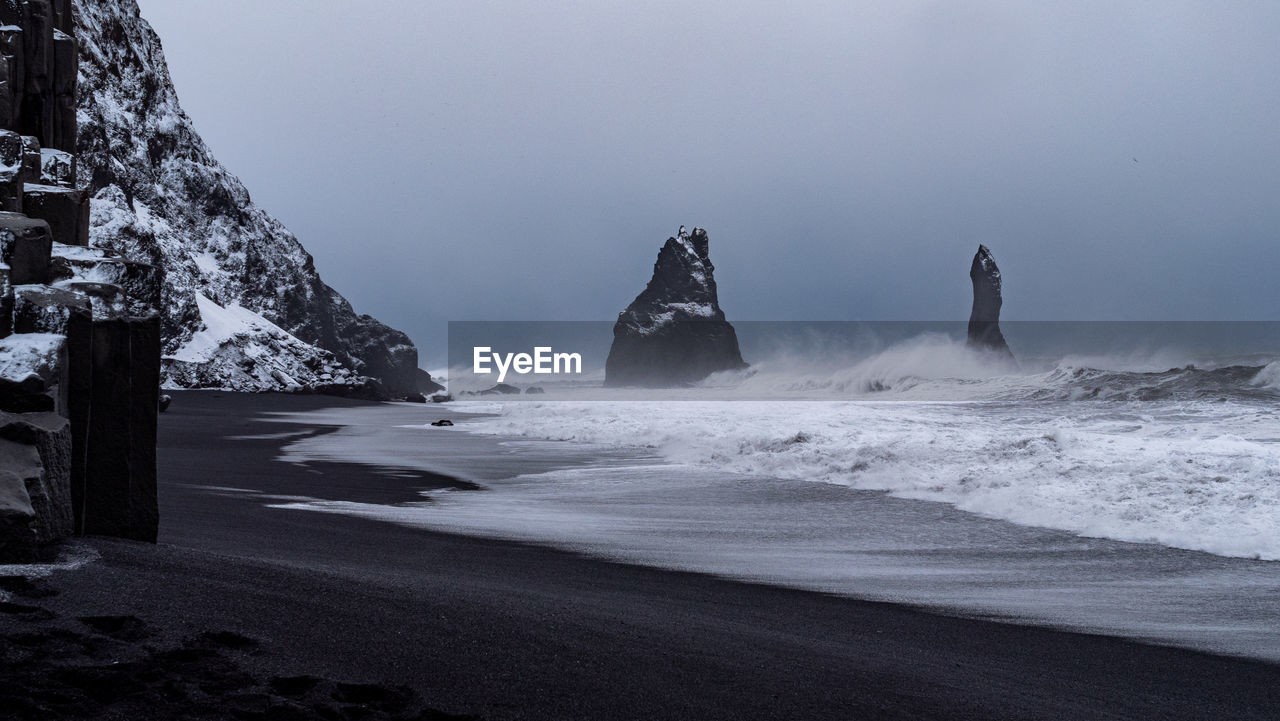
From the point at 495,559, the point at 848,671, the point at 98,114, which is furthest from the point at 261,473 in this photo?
the point at 98,114

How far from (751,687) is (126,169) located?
2354 inches

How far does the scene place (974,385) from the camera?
44000 millimetres

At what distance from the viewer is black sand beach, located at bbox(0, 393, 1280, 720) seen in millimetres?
2592

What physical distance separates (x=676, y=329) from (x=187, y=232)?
48754mm

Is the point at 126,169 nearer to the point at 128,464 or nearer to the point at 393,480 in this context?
the point at 393,480

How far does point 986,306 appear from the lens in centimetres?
Result: 6450

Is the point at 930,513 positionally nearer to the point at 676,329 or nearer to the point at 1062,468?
the point at 1062,468

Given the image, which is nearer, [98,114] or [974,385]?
[974,385]

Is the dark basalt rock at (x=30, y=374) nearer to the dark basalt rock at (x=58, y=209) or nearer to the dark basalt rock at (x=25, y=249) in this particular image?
the dark basalt rock at (x=25, y=249)

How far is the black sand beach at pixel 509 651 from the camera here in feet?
8.50

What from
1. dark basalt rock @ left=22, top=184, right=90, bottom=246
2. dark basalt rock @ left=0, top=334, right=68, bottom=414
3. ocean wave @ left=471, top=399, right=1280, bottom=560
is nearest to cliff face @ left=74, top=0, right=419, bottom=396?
ocean wave @ left=471, top=399, right=1280, bottom=560

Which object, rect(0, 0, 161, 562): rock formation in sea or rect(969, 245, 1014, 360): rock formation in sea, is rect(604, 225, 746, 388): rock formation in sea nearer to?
rect(969, 245, 1014, 360): rock formation in sea

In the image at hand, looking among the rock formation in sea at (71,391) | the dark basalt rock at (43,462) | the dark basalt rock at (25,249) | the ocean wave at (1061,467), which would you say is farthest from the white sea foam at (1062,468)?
the dark basalt rock at (25,249)

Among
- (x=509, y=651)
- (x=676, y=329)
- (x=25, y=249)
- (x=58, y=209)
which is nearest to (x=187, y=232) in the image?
(x=676, y=329)
